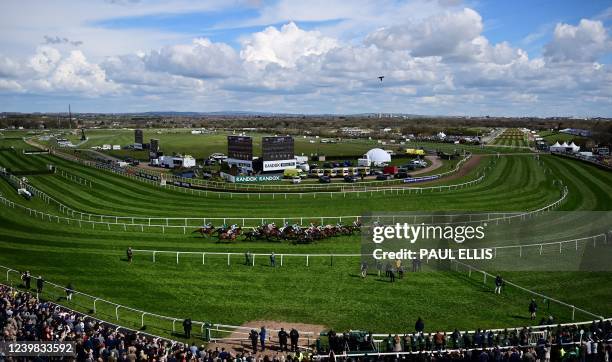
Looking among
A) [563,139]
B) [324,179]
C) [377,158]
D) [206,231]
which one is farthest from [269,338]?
[563,139]

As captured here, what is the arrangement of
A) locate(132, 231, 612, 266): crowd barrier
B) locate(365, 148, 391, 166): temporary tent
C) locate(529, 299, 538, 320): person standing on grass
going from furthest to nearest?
locate(365, 148, 391, 166): temporary tent → locate(132, 231, 612, 266): crowd barrier → locate(529, 299, 538, 320): person standing on grass

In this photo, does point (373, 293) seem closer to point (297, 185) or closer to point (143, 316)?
point (143, 316)

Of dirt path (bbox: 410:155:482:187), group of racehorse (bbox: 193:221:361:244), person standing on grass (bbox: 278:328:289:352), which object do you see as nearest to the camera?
person standing on grass (bbox: 278:328:289:352)

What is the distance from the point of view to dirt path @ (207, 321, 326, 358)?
63.1ft

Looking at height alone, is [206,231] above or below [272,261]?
above

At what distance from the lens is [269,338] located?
20172 mm

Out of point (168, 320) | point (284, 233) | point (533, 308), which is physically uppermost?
point (284, 233)

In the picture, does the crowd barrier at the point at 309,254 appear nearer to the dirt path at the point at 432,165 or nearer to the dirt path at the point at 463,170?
the dirt path at the point at 463,170

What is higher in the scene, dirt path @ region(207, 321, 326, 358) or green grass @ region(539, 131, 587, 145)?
green grass @ region(539, 131, 587, 145)

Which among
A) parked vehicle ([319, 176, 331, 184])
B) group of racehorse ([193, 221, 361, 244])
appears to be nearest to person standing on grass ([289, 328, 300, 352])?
group of racehorse ([193, 221, 361, 244])

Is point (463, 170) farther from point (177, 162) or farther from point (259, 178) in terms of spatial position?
point (177, 162)

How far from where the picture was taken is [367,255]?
30266 mm

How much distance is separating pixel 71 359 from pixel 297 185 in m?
46.2

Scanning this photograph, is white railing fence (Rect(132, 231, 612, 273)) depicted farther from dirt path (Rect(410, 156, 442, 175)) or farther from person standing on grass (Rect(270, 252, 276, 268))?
dirt path (Rect(410, 156, 442, 175))
